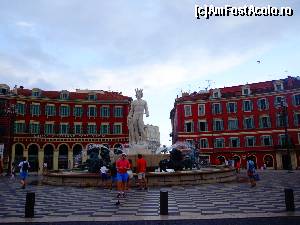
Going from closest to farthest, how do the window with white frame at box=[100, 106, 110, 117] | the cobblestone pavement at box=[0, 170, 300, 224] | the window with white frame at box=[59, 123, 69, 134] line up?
1. the cobblestone pavement at box=[0, 170, 300, 224]
2. the window with white frame at box=[59, 123, 69, 134]
3. the window with white frame at box=[100, 106, 110, 117]

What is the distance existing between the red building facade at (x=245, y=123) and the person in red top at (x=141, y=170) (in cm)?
3655

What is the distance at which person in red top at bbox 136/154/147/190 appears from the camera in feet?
46.4

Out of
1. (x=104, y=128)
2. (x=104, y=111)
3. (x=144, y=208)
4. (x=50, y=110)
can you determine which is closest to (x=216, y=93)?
(x=104, y=111)

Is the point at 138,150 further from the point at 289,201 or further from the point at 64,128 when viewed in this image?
the point at 64,128

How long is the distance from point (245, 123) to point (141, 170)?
Answer: 39907 mm

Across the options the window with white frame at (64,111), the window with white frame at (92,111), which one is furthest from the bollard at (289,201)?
the window with white frame at (64,111)

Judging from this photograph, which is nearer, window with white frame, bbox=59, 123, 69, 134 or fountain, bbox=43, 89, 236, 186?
fountain, bbox=43, 89, 236, 186

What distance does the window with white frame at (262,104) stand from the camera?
4969 cm

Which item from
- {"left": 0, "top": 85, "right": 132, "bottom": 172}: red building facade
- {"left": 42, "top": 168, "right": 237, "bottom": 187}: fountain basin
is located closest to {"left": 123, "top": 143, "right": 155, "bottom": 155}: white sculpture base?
{"left": 42, "top": 168, "right": 237, "bottom": 187}: fountain basin

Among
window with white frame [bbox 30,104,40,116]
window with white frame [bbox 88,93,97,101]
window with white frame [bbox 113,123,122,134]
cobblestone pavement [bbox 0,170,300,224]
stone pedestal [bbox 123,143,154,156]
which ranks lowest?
cobblestone pavement [bbox 0,170,300,224]

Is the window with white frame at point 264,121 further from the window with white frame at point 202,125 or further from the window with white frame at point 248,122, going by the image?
the window with white frame at point 202,125

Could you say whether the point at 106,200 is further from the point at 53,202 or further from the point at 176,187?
the point at 176,187

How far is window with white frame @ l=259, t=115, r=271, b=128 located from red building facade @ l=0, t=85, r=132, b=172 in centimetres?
2235

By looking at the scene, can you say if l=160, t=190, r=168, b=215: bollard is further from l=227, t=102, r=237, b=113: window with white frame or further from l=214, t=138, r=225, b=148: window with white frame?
l=227, t=102, r=237, b=113: window with white frame
